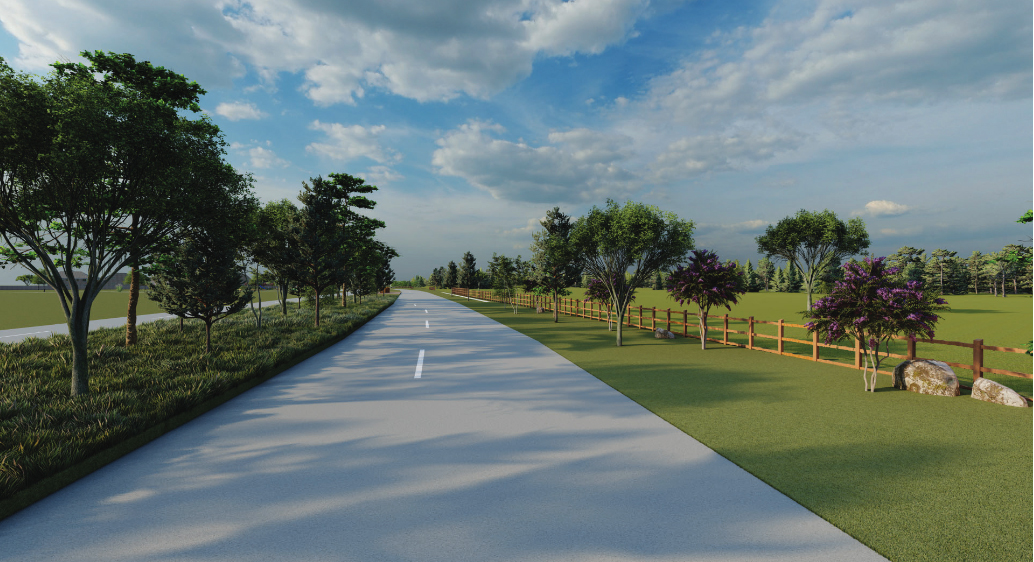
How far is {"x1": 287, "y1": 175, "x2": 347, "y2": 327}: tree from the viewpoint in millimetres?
21703

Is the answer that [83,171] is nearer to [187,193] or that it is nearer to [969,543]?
[187,193]

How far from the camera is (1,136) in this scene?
6.45 metres

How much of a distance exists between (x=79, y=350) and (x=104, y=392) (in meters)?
1.08

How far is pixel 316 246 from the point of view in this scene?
2178 cm

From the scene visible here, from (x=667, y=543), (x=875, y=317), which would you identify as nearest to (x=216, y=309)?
(x=667, y=543)

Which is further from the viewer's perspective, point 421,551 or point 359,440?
point 359,440

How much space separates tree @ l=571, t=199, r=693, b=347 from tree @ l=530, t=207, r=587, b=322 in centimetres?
64

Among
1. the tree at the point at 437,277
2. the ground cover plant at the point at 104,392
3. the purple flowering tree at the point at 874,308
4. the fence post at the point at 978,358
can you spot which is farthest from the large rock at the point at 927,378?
the tree at the point at 437,277

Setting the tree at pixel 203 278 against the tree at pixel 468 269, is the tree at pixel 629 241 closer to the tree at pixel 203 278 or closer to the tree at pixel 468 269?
the tree at pixel 203 278

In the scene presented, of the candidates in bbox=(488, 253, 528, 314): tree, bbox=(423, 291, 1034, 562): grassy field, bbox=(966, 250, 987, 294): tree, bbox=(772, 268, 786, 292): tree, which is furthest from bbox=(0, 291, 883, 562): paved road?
bbox=(966, 250, 987, 294): tree

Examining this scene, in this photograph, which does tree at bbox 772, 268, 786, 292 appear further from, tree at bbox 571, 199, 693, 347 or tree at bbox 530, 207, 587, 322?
tree at bbox 571, 199, 693, 347

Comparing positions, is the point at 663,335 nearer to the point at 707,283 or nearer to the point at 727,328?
the point at 727,328

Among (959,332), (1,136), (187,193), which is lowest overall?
(959,332)

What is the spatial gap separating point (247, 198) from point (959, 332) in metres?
31.5
